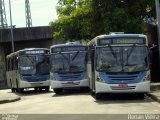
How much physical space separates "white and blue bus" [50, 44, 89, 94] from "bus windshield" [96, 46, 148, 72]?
20.2 feet

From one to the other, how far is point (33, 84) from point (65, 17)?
11.2 m

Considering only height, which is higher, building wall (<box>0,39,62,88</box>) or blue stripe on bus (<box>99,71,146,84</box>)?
blue stripe on bus (<box>99,71,146,84</box>)

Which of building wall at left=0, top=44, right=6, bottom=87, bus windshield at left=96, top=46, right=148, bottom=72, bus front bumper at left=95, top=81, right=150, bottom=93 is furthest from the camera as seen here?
building wall at left=0, top=44, right=6, bottom=87

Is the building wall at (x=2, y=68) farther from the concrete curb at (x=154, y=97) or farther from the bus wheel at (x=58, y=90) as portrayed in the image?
the concrete curb at (x=154, y=97)

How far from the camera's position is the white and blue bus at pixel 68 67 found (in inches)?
1136

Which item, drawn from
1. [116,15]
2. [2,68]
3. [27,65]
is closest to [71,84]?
[116,15]

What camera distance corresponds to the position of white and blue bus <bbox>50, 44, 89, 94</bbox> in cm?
2886

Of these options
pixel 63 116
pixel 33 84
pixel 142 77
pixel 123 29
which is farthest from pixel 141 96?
pixel 33 84

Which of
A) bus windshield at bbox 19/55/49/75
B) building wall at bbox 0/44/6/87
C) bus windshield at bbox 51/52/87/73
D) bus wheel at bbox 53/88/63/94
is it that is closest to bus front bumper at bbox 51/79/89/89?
bus windshield at bbox 51/52/87/73

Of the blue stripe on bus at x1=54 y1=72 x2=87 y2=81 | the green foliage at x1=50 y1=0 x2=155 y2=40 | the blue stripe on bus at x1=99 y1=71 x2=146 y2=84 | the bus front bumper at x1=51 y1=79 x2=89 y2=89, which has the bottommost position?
the bus front bumper at x1=51 y1=79 x2=89 y2=89

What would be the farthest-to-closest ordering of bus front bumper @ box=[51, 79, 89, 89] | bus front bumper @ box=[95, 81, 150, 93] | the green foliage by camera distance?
the green foliage → bus front bumper @ box=[51, 79, 89, 89] → bus front bumper @ box=[95, 81, 150, 93]

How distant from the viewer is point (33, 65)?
1377 inches

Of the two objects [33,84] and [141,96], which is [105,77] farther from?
[33,84]

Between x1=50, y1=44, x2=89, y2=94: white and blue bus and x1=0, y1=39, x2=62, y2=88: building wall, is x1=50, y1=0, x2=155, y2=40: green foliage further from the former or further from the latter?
x1=0, y1=39, x2=62, y2=88: building wall
